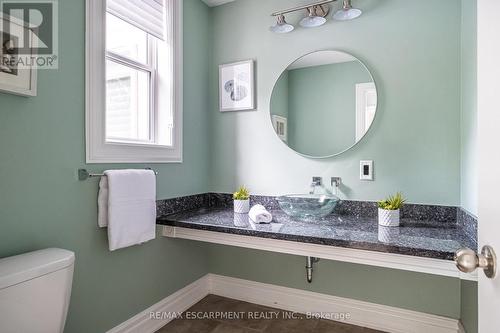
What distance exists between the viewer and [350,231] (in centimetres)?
151

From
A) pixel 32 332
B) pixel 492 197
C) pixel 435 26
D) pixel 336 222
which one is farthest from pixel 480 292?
pixel 435 26

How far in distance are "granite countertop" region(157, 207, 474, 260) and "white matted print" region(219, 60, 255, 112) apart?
2.88 ft

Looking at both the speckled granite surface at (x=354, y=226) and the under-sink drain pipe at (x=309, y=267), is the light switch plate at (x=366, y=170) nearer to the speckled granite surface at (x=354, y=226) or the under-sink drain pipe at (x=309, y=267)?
the speckled granite surface at (x=354, y=226)

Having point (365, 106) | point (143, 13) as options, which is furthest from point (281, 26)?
point (143, 13)

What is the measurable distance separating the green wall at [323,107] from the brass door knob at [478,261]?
128 centimetres

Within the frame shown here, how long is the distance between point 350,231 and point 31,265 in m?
1.45

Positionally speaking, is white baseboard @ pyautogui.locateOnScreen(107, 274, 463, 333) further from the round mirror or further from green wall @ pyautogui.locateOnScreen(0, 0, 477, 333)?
the round mirror

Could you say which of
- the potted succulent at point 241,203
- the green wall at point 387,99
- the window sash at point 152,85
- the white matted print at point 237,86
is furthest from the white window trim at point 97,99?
the green wall at point 387,99

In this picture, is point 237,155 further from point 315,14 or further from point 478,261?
point 478,261

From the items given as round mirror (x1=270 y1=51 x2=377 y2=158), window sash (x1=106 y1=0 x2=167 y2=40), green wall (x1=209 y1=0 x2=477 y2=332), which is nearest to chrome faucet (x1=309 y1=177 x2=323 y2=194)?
green wall (x1=209 y1=0 x2=477 y2=332)

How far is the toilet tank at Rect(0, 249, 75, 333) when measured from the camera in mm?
993

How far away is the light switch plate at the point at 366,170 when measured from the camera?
5.99 feet

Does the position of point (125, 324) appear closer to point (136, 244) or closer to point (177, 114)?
point (136, 244)

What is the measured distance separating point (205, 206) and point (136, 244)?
702 millimetres
